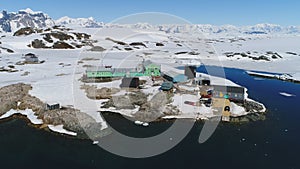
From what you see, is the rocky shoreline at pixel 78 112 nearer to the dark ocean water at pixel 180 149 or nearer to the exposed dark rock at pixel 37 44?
the dark ocean water at pixel 180 149

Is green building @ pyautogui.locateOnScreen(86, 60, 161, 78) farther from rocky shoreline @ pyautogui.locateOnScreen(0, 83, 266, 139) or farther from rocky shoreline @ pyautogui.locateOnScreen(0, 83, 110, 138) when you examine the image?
rocky shoreline @ pyautogui.locateOnScreen(0, 83, 110, 138)

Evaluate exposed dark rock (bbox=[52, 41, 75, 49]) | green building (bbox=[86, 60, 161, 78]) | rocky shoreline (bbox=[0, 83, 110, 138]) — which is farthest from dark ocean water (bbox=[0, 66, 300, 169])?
exposed dark rock (bbox=[52, 41, 75, 49])

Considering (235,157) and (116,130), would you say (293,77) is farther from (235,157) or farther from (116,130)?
(116,130)

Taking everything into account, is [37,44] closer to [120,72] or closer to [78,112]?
[120,72]

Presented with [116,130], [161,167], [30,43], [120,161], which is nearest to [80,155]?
[120,161]

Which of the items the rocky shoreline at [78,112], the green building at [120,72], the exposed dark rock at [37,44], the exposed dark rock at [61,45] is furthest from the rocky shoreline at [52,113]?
the exposed dark rock at [37,44]

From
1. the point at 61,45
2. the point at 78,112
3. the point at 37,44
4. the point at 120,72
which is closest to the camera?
the point at 78,112

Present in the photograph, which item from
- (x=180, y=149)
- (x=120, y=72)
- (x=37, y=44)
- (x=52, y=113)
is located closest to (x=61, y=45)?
(x=37, y=44)

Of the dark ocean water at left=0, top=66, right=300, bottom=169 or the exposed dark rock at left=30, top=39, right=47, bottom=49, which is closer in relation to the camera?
the dark ocean water at left=0, top=66, right=300, bottom=169

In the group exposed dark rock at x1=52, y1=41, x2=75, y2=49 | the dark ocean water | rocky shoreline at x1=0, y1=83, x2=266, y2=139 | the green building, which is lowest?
the dark ocean water
